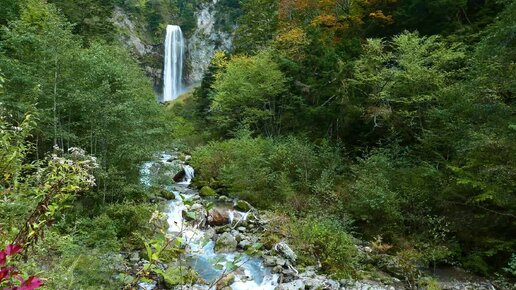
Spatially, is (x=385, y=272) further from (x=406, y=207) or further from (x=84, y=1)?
(x=84, y=1)

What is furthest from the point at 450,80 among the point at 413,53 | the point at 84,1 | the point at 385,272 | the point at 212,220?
the point at 84,1

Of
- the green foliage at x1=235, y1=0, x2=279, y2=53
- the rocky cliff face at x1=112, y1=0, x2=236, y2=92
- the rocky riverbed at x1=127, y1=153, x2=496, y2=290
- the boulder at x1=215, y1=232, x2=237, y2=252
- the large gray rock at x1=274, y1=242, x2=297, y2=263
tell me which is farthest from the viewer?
the rocky cliff face at x1=112, y1=0, x2=236, y2=92

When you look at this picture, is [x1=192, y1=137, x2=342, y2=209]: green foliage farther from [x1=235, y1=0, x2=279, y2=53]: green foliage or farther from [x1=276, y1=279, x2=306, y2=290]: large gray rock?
[x1=235, y1=0, x2=279, y2=53]: green foliage

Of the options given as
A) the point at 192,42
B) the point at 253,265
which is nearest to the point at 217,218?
the point at 253,265

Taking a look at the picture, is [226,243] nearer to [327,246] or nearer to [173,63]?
[327,246]

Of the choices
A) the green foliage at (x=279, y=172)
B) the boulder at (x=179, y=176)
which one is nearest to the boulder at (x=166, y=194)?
the green foliage at (x=279, y=172)

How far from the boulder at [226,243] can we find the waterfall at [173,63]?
43.6 m

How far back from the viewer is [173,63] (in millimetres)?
55250

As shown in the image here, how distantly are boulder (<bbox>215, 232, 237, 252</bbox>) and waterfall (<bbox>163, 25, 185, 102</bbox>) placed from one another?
4363cm

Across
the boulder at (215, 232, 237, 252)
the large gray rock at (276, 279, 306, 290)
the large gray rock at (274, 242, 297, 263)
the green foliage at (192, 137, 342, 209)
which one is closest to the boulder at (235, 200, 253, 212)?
the green foliage at (192, 137, 342, 209)

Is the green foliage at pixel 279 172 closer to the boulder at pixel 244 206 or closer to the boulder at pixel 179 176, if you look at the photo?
the boulder at pixel 244 206

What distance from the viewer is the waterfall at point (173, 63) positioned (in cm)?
5319

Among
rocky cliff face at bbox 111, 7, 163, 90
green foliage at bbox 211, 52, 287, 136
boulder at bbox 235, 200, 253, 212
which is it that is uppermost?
rocky cliff face at bbox 111, 7, 163, 90

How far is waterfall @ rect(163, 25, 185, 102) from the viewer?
5319cm
